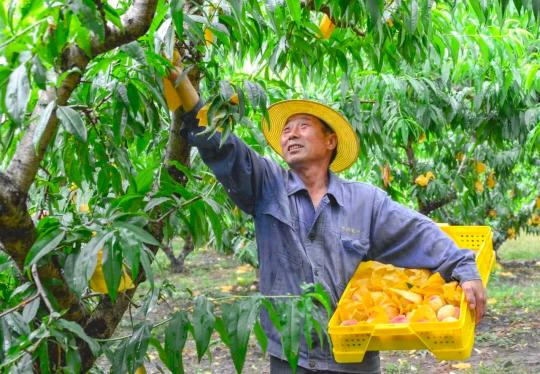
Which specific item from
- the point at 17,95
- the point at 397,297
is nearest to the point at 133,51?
the point at 17,95

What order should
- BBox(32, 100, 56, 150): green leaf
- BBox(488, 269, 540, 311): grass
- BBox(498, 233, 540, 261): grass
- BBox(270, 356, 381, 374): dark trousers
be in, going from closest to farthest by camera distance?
BBox(32, 100, 56, 150): green leaf, BBox(270, 356, 381, 374): dark trousers, BBox(488, 269, 540, 311): grass, BBox(498, 233, 540, 261): grass

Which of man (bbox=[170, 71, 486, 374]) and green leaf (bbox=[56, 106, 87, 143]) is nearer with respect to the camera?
green leaf (bbox=[56, 106, 87, 143])

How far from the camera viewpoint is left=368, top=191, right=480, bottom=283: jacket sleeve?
7.83 ft

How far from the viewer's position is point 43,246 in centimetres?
129

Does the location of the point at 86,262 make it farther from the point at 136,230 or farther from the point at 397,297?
the point at 397,297

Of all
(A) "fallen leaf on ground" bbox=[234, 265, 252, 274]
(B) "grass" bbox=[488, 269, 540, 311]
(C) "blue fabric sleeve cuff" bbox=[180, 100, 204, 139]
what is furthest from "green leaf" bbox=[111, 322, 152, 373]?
(A) "fallen leaf on ground" bbox=[234, 265, 252, 274]

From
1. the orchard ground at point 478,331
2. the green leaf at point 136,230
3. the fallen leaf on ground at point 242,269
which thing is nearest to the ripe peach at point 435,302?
the orchard ground at point 478,331

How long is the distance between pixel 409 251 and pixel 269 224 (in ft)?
1.54

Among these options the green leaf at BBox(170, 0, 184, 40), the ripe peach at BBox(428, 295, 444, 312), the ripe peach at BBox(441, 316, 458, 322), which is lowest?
the ripe peach at BBox(441, 316, 458, 322)

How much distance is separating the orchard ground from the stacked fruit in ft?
1.74

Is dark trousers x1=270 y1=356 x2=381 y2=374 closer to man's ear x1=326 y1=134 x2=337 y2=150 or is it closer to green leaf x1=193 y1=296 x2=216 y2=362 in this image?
man's ear x1=326 y1=134 x2=337 y2=150

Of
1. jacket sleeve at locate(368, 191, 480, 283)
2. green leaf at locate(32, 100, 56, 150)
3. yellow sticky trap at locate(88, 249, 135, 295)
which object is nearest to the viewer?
green leaf at locate(32, 100, 56, 150)

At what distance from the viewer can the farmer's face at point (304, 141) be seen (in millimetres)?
2471

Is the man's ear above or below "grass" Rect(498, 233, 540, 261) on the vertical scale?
above
